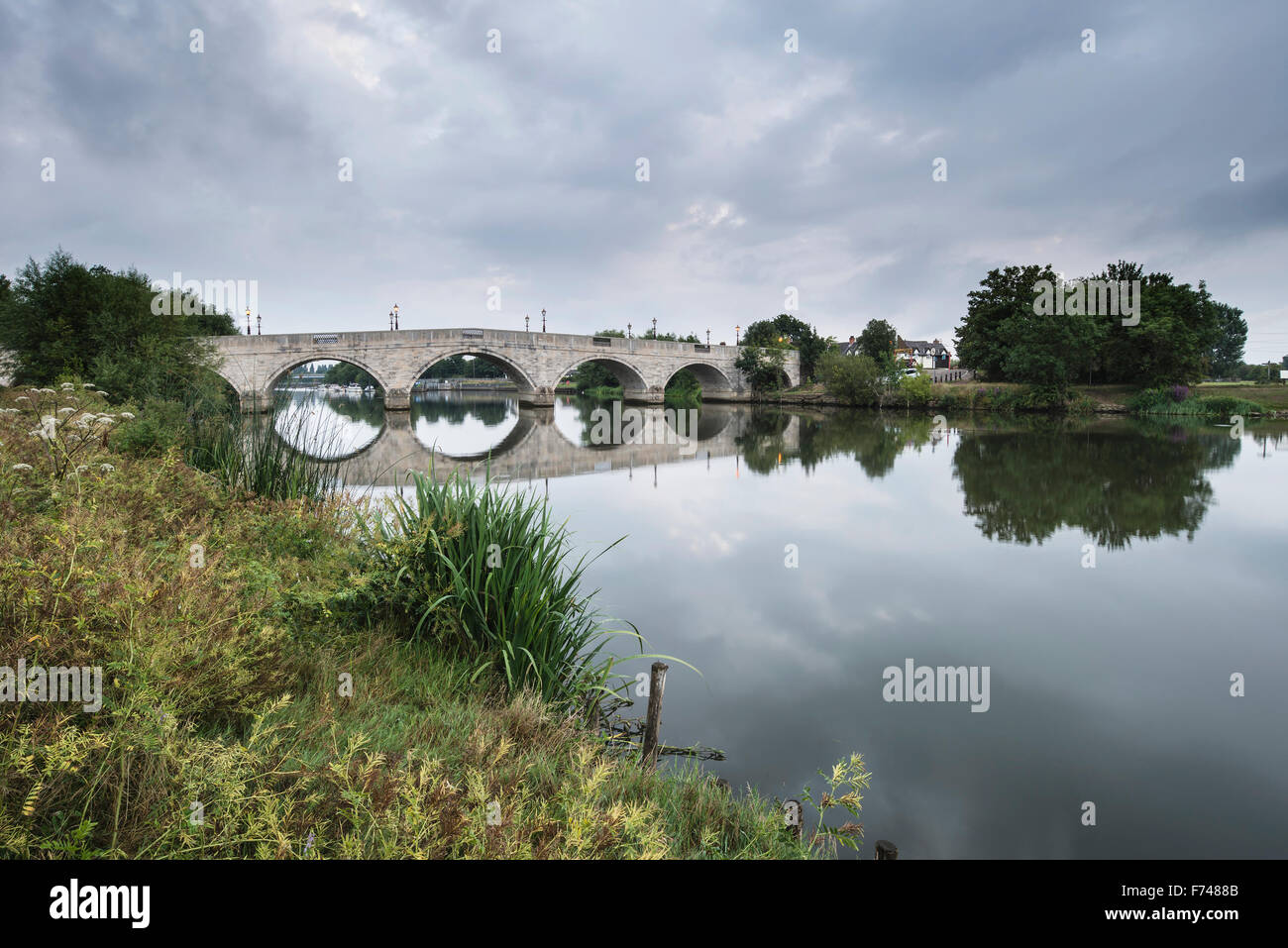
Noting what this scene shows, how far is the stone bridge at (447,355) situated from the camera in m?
33.4

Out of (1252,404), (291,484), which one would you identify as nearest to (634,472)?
(291,484)

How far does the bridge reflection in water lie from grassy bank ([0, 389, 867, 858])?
13.1 feet

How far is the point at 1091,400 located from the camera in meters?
36.1

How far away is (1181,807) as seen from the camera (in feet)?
13.2

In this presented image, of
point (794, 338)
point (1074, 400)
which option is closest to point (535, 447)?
point (1074, 400)

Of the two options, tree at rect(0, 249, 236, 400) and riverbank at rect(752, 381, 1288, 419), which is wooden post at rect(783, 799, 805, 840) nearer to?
tree at rect(0, 249, 236, 400)

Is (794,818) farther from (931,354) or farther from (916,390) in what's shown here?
(931,354)

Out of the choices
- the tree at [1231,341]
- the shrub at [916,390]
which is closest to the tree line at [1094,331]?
the shrub at [916,390]

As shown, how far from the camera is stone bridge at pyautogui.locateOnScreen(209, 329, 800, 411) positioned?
33406 millimetres

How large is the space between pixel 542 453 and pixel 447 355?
61.6 feet

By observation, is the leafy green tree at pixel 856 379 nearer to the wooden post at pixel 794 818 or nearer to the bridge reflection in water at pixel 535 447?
the bridge reflection in water at pixel 535 447
